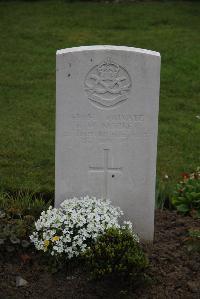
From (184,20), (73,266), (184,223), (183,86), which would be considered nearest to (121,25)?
(184,20)

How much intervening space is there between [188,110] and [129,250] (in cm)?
465

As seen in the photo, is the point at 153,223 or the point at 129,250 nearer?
the point at 129,250

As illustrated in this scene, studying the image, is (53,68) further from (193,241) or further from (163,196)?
(193,241)

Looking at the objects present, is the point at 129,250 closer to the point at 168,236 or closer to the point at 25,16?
the point at 168,236

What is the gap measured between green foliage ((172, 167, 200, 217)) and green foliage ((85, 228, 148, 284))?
130cm

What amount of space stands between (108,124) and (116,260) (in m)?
1.11

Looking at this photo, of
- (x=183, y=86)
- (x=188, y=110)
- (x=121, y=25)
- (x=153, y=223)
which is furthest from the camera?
(x=121, y=25)

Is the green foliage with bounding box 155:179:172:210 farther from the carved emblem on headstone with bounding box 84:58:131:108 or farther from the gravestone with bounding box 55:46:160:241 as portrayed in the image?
the carved emblem on headstone with bounding box 84:58:131:108

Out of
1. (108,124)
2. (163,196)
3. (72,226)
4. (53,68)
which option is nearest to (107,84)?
(108,124)

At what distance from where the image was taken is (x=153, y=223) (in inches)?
235

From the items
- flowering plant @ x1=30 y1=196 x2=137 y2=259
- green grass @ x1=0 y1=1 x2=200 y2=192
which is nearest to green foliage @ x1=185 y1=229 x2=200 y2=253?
flowering plant @ x1=30 y1=196 x2=137 y2=259

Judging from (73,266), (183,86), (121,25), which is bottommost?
(73,266)

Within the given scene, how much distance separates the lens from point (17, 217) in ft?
20.1

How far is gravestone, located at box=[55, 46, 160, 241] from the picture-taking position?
5.54 meters
